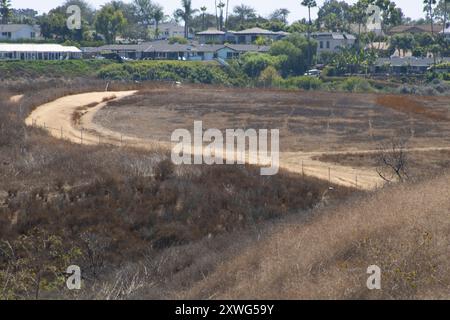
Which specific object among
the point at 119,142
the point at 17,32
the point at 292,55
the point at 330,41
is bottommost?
the point at 119,142

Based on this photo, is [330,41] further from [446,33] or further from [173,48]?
[173,48]

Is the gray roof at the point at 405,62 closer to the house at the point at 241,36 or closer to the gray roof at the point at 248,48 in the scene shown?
the gray roof at the point at 248,48

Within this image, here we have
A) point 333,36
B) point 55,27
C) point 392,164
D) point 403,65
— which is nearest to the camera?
point 392,164

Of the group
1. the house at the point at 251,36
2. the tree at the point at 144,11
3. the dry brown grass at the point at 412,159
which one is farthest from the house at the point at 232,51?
the dry brown grass at the point at 412,159

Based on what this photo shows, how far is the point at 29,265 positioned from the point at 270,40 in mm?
89341

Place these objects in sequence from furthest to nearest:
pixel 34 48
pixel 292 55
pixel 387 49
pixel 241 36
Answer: pixel 241 36, pixel 387 49, pixel 292 55, pixel 34 48

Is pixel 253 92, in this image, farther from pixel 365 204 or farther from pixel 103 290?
pixel 103 290

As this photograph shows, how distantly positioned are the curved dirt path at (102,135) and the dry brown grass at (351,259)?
424 inches

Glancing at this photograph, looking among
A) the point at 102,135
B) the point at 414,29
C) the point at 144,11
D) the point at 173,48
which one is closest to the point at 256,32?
the point at 173,48

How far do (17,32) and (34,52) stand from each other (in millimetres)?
14614

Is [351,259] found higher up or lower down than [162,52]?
lower down

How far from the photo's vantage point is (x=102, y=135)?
4316 cm

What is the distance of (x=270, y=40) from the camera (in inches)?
4355

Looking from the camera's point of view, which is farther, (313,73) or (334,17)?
(334,17)
